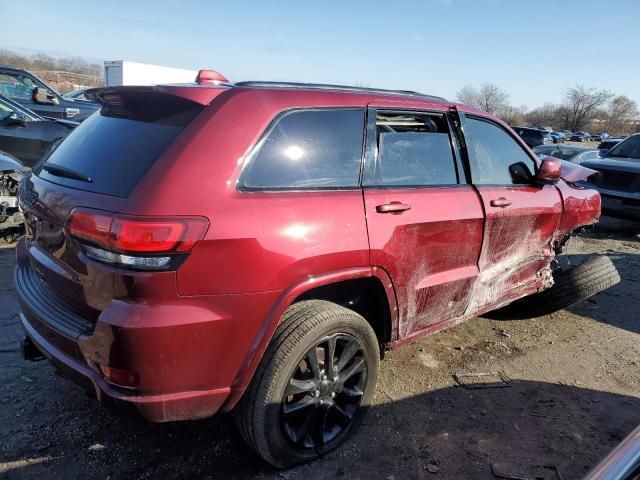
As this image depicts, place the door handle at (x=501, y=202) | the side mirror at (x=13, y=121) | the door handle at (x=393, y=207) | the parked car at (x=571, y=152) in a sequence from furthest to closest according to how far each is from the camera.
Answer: the parked car at (x=571, y=152), the side mirror at (x=13, y=121), the door handle at (x=501, y=202), the door handle at (x=393, y=207)

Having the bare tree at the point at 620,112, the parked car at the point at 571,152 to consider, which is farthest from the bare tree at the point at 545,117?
the parked car at the point at 571,152

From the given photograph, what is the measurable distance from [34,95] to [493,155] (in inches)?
436

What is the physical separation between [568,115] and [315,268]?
80.1 meters

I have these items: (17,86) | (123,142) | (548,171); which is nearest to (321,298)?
(123,142)

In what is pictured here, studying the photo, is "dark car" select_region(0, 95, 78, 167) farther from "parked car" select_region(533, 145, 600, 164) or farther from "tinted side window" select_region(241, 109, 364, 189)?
"parked car" select_region(533, 145, 600, 164)

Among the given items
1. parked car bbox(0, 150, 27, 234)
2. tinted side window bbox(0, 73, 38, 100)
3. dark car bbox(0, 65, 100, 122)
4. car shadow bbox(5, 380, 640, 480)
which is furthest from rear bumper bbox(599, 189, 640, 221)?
tinted side window bbox(0, 73, 38, 100)

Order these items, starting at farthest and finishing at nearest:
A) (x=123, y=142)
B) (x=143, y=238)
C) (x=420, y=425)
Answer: (x=420, y=425) → (x=123, y=142) → (x=143, y=238)

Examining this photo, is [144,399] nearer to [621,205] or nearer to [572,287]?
[572,287]

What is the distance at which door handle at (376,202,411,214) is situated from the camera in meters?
2.59

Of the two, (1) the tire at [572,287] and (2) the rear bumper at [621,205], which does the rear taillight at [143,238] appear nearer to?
(1) the tire at [572,287]

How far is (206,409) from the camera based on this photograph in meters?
2.16

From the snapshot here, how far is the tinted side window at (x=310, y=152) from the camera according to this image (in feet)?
7.42

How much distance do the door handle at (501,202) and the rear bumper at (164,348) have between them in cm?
182

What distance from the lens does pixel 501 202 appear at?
336 cm
